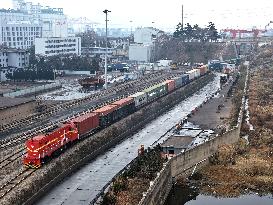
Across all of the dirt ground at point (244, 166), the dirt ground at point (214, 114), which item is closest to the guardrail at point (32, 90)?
the dirt ground at point (214, 114)

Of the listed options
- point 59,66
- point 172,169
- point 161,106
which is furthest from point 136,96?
point 59,66

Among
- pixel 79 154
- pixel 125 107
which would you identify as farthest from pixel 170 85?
pixel 79 154

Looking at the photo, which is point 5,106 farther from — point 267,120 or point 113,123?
point 267,120

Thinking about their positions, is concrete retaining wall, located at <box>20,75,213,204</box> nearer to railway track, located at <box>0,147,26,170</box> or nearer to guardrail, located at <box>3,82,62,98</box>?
railway track, located at <box>0,147,26,170</box>

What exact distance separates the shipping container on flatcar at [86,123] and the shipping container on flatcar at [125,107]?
21.1 ft

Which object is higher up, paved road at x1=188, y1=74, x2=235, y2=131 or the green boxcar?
the green boxcar

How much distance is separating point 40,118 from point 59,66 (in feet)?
164

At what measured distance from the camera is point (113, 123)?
4456 cm

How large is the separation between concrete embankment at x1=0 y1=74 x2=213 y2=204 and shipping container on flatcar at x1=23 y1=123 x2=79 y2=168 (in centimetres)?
A: 68

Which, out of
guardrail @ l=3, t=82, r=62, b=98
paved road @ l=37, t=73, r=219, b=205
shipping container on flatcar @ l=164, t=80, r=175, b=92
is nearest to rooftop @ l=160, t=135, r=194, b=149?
paved road @ l=37, t=73, r=219, b=205

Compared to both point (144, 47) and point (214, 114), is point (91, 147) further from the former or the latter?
point (144, 47)

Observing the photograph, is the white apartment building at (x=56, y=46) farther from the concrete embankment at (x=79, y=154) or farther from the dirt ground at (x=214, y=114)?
the concrete embankment at (x=79, y=154)

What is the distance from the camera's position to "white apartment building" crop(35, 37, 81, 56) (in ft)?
358

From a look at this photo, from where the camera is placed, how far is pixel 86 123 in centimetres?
3772
